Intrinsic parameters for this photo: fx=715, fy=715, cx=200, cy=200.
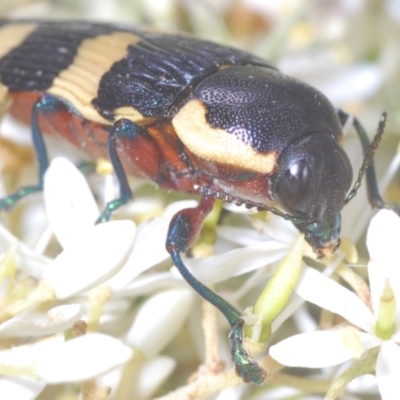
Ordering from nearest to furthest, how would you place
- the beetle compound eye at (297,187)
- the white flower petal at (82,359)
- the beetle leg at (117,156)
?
1. the white flower petal at (82,359)
2. the beetle compound eye at (297,187)
3. the beetle leg at (117,156)

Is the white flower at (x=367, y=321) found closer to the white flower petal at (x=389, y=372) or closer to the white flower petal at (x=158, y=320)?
the white flower petal at (x=389, y=372)

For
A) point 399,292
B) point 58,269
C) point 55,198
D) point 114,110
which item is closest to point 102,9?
point 114,110

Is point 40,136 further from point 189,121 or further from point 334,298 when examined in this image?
point 334,298

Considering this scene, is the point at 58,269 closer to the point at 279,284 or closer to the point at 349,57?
the point at 279,284

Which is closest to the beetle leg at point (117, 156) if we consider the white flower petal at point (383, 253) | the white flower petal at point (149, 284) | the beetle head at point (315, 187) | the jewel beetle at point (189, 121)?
the jewel beetle at point (189, 121)

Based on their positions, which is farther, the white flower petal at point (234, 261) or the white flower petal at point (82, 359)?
the white flower petal at point (234, 261)
